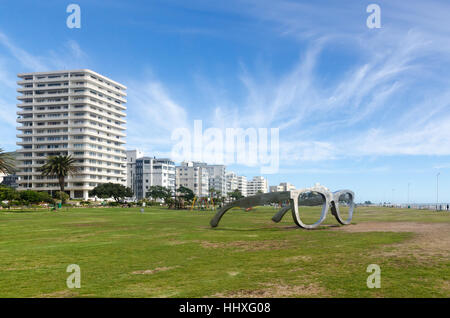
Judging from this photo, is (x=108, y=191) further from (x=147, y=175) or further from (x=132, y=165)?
(x=132, y=165)

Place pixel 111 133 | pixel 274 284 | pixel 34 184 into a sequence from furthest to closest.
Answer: pixel 111 133 < pixel 34 184 < pixel 274 284

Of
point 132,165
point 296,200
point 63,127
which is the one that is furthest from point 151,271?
point 132,165

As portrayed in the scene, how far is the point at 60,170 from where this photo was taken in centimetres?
8056

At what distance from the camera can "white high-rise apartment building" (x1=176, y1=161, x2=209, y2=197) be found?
188875 millimetres

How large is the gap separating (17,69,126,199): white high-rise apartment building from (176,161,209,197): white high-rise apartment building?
77.6 metres

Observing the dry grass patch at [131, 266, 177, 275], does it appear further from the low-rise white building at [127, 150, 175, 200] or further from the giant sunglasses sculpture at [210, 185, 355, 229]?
the low-rise white building at [127, 150, 175, 200]

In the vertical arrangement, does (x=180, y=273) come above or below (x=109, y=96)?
below

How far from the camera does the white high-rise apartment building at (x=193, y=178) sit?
188875 millimetres

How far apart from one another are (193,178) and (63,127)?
90246mm

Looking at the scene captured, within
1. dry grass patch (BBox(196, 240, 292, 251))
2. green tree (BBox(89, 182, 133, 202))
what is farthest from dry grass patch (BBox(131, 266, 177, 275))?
green tree (BBox(89, 182, 133, 202))

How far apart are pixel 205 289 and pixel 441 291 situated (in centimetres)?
497

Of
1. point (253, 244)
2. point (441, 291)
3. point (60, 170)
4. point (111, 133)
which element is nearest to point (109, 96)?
point (111, 133)

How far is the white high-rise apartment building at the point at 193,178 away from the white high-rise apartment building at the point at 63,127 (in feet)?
255
